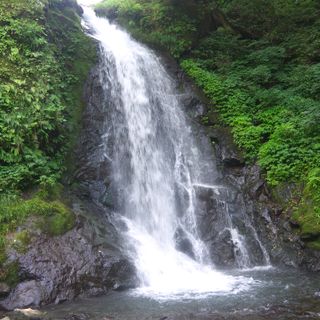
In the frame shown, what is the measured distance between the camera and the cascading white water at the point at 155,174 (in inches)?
338

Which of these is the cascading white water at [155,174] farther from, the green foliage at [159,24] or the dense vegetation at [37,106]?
the dense vegetation at [37,106]

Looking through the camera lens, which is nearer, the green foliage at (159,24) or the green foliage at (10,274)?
the green foliage at (10,274)

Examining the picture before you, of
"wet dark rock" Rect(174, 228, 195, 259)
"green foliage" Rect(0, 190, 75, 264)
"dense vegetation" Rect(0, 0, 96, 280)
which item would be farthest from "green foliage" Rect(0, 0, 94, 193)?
"wet dark rock" Rect(174, 228, 195, 259)

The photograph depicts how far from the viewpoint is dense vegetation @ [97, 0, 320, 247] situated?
10.8 meters

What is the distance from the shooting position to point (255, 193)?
11125 millimetres

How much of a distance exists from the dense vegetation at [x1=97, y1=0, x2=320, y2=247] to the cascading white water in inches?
58.0

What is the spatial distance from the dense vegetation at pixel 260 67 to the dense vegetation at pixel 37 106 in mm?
4146

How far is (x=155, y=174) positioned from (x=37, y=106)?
377 centimetres

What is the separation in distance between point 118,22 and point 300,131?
10.9 meters

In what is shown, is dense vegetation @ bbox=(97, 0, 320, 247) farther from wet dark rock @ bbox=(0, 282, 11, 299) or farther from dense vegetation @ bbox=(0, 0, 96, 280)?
wet dark rock @ bbox=(0, 282, 11, 299)

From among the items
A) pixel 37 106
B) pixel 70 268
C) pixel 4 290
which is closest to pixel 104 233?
pixel 70 268

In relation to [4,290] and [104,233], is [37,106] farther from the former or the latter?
[4,290]

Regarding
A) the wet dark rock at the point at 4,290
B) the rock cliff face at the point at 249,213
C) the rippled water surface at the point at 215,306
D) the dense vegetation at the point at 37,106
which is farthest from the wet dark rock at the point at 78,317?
the rock cliff face at the point at 249,213

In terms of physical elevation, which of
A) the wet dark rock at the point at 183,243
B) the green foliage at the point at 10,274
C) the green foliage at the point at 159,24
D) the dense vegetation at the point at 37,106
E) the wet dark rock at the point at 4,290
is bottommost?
the wet dark rock at the point at 4,290
